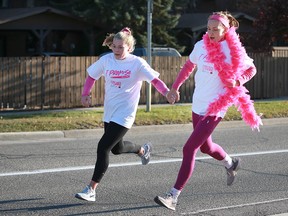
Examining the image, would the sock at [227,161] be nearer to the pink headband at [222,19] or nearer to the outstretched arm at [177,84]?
the outstretched arm at [177,84]

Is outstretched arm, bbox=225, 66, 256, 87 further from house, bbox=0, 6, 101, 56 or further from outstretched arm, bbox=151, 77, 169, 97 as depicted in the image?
house, bbox=0, 6, 101, 56

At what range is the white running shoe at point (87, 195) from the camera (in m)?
6.64

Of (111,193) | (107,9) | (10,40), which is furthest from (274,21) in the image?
(111,193)

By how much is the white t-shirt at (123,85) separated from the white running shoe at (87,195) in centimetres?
79

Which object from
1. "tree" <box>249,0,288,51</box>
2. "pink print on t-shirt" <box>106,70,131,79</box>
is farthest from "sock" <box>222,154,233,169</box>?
"tree" <box>249,0,288,51</box>

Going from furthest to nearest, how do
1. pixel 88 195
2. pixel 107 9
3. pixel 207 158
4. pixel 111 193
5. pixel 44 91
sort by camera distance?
1. pixel 107 9
2. pixel 44 91
3. pixel 207 158
4. pixel 111 193
5. pixel 88 195

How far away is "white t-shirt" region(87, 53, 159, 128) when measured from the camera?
676cm

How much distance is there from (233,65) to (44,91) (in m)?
11.6

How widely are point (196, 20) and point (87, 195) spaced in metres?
29.9

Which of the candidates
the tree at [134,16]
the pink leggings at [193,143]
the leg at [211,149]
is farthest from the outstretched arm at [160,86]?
the tree at [134,16]

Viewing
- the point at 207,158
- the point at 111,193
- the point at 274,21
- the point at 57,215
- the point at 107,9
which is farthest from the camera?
the point at 107,9

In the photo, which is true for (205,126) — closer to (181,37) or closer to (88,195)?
(88,195)

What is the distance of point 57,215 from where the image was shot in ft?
20.4

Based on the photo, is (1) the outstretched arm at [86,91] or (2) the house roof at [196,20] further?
(2) the house roof at [196,20]
